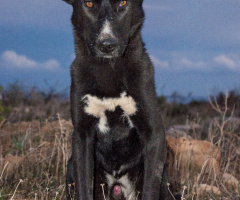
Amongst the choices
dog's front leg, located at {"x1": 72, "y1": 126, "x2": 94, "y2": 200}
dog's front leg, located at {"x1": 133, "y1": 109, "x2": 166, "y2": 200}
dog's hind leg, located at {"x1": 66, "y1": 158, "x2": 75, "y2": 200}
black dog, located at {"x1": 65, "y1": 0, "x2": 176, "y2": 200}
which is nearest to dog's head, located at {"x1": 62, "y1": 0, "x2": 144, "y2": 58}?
black dog, located at {"x1": 65, "y1": 0, "x2": 176, "y2": 200}

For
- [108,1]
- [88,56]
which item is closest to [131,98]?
[88,56]

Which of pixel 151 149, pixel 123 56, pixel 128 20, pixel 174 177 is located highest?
pixel 128 20

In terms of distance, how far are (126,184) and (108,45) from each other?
138cm

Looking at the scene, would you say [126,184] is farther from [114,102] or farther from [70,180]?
[114,102]

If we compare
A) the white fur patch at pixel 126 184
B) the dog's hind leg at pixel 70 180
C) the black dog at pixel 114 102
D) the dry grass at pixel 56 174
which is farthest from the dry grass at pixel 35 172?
the black dog at pixel 114 102

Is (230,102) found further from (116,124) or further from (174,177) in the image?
(116,124)

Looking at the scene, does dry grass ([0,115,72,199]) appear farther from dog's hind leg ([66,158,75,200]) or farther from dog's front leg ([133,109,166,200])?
dog's front leg ([133,109,166,200])

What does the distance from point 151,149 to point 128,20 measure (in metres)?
1.12

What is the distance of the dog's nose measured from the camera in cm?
339

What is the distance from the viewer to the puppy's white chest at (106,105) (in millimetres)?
3592

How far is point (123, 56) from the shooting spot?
3.74 meters

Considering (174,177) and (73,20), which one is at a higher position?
(73,20)

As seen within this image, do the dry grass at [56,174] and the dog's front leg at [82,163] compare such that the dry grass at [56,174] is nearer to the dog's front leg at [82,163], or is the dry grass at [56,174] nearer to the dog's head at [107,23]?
the dog's front leg at [82,163]

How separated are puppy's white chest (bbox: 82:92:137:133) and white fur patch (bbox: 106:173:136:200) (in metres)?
0.62
